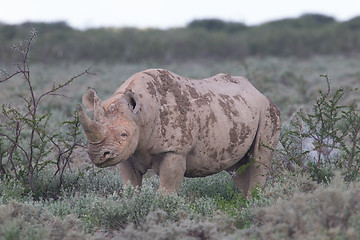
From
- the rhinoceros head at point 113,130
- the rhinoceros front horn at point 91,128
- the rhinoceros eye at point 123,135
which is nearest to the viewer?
the rhinoceros front horn at point 91,128

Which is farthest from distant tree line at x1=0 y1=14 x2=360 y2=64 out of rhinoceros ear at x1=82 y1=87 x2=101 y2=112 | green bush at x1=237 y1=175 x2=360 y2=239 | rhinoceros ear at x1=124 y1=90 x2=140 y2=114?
green bush at x1=237 y1=175 x2=360 y2=239

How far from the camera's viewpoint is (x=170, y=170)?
5.86 m

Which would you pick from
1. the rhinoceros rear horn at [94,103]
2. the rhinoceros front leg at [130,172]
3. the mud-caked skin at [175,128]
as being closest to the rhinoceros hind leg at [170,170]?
the mud-caked skin at [175,128]

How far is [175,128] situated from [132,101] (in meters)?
0.61

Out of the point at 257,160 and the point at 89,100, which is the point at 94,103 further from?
the point at 257,160

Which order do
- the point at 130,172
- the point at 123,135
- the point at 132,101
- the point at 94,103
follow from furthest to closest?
the point at 130,172, the point at 132,101, the point at 94,103, the point at 123,135

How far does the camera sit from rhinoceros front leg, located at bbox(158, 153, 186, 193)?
5.86 metres

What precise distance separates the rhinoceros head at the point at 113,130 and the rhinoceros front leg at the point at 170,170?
50 cm

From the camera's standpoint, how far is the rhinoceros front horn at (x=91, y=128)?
5.03 meters

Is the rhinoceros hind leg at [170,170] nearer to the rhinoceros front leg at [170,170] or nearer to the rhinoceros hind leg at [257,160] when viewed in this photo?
the rhinoceros front leg at [170,170]

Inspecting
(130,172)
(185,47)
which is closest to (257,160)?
(130,172)

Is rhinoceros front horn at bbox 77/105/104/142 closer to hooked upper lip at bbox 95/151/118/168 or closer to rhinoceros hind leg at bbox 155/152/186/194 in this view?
hooked upper lip at bbox 95/151/118/168

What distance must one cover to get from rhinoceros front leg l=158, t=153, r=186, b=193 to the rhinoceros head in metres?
0.50

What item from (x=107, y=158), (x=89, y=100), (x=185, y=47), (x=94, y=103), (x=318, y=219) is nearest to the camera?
(x=318, y=219)
